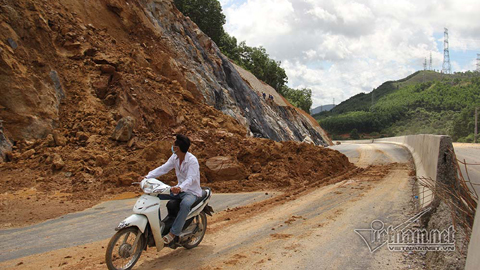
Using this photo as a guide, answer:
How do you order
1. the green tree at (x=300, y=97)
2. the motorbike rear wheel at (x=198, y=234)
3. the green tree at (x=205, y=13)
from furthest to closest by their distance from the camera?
the green tree at (x=300, y=97) < the green tree at (x=205, y=13) < the motorbike rear wheel at (x=198, y=234)

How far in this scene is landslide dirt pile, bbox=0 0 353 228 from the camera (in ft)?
32.7

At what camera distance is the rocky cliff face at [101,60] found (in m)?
11.3

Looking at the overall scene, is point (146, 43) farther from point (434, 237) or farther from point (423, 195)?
point (434, 237)

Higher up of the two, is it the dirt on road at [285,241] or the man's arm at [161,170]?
the man's arm at [161,170]

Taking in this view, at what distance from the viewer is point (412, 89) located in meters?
122

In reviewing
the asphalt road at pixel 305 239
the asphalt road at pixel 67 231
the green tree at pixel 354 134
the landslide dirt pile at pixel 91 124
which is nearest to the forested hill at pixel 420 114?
the green tree at pixel 354 134

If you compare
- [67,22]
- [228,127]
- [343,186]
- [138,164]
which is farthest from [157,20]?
[343,186]

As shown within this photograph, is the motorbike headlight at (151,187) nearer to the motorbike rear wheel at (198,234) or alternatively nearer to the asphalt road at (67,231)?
the motorbike rear wheel at (198,234)

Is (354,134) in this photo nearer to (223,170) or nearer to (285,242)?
(223,170)

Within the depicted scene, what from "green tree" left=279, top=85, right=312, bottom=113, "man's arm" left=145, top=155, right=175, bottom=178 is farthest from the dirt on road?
"green tree" left=279, top=85, right=312, bottom=113

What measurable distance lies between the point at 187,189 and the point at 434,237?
374cm

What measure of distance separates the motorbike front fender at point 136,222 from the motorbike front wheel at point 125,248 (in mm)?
77

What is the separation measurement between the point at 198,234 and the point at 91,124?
8.08 meters

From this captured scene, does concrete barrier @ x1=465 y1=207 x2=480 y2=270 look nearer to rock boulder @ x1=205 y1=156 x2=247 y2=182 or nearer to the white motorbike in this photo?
the white motorbike
